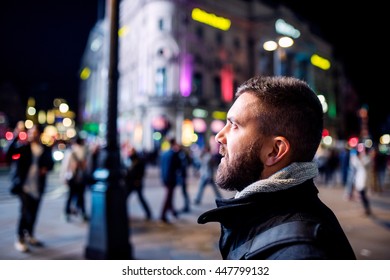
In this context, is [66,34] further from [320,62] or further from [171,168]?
[320,62]

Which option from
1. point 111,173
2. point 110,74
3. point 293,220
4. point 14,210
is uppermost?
point 110,74

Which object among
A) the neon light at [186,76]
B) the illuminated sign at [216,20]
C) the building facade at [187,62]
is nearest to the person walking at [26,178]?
the illuminated sign at [216,20]

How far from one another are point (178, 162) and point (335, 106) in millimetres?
36680

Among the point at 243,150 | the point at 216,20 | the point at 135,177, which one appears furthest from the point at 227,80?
the point at 243,150

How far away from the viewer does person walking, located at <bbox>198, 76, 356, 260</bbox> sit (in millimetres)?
945

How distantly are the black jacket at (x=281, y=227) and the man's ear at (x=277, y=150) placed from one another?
115mm

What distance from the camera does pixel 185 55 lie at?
881 inches

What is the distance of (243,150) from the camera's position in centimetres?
110

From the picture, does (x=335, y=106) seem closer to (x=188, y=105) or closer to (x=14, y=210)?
(x=188, y=105)

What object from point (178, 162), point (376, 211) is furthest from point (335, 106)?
point (178, 162)

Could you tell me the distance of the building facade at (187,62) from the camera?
66.2ft

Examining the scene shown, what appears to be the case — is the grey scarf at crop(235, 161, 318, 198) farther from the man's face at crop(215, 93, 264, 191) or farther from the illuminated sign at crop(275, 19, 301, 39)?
the illuminated sign at crop(275, 19, 301, 39)

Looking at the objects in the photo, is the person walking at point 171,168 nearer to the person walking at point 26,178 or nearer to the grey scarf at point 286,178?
the person walking at point 26,178
